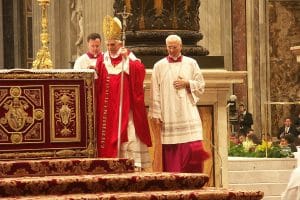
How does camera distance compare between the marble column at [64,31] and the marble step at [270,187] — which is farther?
the marble column at [64,31]

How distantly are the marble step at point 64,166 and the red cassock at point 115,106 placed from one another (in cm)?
84

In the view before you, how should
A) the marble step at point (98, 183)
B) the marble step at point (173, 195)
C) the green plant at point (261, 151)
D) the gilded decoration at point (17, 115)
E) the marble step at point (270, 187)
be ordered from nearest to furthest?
the marble step at point (173, 195) < the marble step at point (98, 183) < the gilded decoration at point (17, 115) < the marble step at point (270, 187) < the green plant at point (261, 151)

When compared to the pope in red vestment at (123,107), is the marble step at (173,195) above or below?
below

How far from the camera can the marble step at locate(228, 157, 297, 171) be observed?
1608cm

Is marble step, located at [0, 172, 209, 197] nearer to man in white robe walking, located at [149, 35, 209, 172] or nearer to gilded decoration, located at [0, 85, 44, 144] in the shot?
gilded decoration, located at [0, 85, 44, 144]

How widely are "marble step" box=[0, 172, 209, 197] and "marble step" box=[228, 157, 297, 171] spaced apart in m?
5.30

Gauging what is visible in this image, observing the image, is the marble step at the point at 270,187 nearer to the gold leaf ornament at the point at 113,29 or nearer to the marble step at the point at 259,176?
the marble step at the point at 259,176

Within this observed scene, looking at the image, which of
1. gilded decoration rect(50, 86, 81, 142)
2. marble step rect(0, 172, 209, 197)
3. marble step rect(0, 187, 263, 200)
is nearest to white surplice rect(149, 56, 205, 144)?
gilded decoration rect(50, 86, 81, 142)

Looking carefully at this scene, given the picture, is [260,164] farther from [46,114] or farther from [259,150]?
[46,114]

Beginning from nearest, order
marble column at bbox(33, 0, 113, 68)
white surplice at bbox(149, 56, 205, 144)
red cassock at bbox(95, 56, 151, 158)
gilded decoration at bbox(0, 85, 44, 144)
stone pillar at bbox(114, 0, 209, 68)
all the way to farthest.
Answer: gilded decoration at bbox(0, 85, 44, 144) < red cassock at bbox(95, 56, 151, 158) < white surplice at bbox(149, 56, 205, 144) < stone pillar at bbox(114, 0, 209, 68) < marble column at bbox(33, 0, 113, 68)

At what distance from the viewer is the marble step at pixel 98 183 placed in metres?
10.2

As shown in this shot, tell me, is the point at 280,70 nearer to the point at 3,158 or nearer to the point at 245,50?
the point at 245,50

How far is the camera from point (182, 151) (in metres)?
12.7

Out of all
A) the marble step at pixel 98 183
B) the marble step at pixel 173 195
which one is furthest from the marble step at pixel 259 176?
the marble step at pixel 173 195
